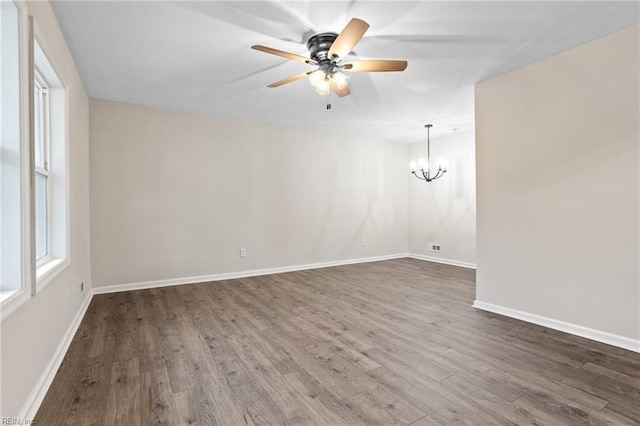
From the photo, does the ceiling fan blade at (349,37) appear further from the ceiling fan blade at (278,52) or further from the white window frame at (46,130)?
the white window frame at (46,130)

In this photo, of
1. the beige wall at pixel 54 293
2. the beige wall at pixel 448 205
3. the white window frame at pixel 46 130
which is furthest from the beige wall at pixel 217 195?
the white window frame at pixel 46 130

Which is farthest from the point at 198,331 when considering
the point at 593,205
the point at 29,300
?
the point at 593,205

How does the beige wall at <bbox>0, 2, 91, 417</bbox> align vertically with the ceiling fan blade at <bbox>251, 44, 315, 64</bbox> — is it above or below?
below

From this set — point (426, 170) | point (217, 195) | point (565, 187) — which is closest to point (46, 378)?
point (217, 195)

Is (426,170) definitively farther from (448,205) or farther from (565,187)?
(565,187)

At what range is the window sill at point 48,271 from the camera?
187cm

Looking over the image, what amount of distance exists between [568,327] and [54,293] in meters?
4.20

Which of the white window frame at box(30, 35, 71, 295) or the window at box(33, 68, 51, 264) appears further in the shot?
the white window frame at box(30, 35, 71, 295)

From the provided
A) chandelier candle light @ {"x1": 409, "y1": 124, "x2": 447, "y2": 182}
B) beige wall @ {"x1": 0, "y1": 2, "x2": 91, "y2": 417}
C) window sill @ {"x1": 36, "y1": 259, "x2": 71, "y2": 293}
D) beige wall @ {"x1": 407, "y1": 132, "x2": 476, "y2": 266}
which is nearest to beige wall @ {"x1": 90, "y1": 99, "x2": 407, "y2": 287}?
beige wall @ {"x1": 0, "y1": 2, "x2": 91, "y2": 417}

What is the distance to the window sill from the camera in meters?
1.87

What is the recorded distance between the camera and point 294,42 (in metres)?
2.61

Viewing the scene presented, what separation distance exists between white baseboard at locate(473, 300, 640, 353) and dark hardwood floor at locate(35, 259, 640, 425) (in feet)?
0.39

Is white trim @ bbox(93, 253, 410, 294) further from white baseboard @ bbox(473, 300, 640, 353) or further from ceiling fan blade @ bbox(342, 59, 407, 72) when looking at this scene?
ceiling fan blade @ bbox(342, 59, 407, 72)

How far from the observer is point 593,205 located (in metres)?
2.62
